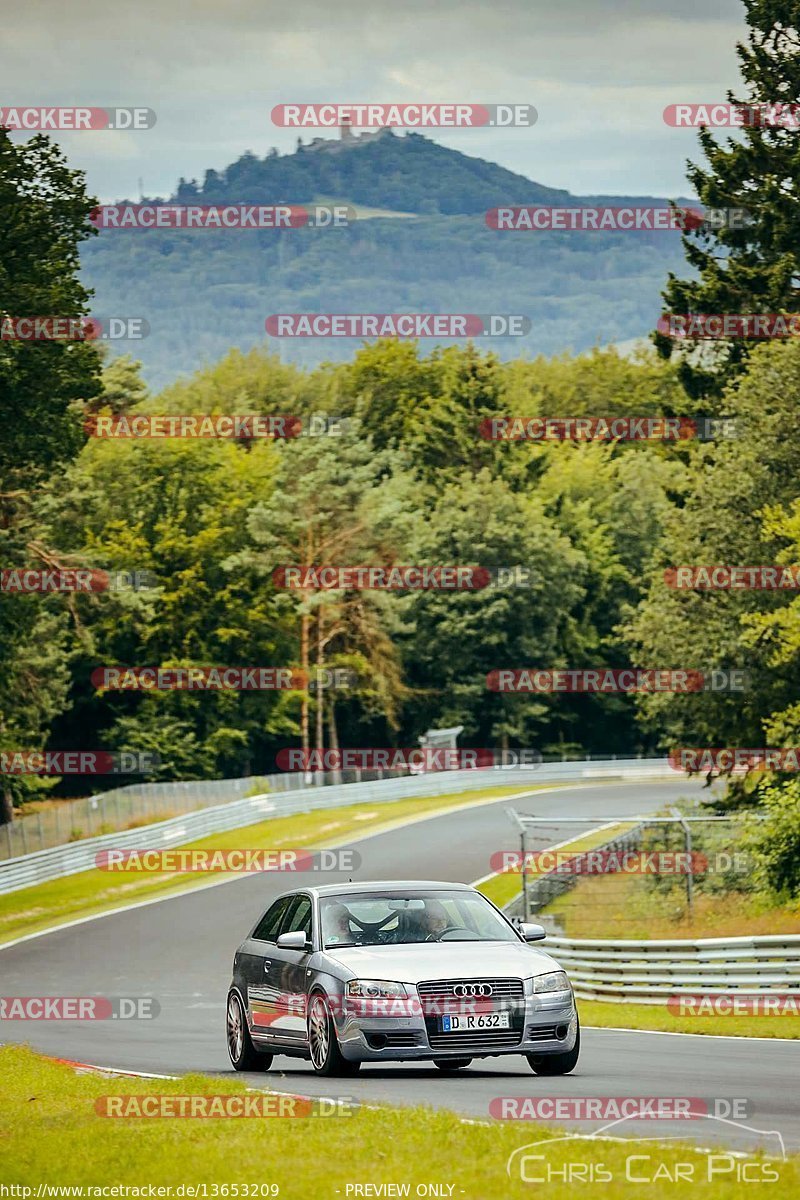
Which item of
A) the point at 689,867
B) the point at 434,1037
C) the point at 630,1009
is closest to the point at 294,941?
the point at 434,1037

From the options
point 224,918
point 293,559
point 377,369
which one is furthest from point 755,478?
point 377,369

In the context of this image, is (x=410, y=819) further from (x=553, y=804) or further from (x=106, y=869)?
(x=106, y=869)

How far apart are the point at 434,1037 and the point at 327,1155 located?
148 inches

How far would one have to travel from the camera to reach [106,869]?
2071 inches

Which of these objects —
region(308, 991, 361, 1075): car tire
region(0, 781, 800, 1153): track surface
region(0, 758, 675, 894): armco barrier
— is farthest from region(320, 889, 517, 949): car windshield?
region(0, 758, 675, 894): armco barrier

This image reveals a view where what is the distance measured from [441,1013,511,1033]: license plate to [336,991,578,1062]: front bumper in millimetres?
42

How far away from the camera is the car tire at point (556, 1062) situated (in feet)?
45.6

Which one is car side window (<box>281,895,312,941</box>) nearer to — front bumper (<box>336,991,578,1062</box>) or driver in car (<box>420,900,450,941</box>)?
driver in car (<box>420,900,450,941</box>)

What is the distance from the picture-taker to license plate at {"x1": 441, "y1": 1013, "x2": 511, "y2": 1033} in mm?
13320

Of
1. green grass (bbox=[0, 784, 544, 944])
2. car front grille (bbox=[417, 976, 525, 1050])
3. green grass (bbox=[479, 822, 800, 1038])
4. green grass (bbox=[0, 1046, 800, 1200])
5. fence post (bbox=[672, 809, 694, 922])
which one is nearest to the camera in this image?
green grass (bbox=[0, 1046, 800, 1200])

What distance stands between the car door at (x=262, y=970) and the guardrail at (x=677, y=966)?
767 cm

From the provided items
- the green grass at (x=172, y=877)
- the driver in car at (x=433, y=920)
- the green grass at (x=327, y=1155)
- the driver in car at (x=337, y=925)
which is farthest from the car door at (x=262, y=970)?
the green grass at (x=172, y=877)

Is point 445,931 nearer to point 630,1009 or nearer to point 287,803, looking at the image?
point 630,1009

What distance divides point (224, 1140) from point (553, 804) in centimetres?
5427
